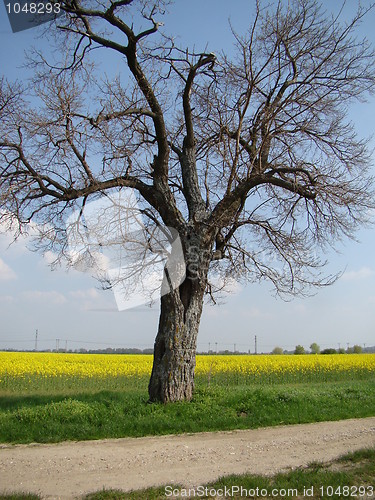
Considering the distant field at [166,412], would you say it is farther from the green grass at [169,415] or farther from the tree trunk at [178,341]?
the tree trunk at [178,341]

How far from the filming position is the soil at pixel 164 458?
577 centimetres

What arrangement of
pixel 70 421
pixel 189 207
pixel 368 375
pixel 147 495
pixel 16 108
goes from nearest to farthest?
pixel 147 495
pixel 70 421
pixel 16 108
pixel 189 207
pixel 368 375

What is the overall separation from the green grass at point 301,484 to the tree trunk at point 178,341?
17.2ft

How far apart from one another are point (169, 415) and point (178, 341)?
1.84 metres

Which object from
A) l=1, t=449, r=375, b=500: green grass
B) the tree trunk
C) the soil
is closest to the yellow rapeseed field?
the tree trunk

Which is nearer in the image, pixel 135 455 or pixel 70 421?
pixel 135 455

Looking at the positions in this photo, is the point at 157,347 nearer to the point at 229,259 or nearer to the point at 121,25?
the point at 229,259

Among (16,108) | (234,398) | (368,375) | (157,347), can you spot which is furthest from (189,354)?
(368,375)

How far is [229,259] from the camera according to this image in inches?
541

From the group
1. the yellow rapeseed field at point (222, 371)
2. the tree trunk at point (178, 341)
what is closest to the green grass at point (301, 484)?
the tree trunk at point (178, 341)

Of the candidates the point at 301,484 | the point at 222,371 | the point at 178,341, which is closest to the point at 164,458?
the point at 301,484

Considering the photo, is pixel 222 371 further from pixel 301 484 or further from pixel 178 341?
pixel 301 484

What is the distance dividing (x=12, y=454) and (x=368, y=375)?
19595 millimetres

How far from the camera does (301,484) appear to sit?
5250mm
